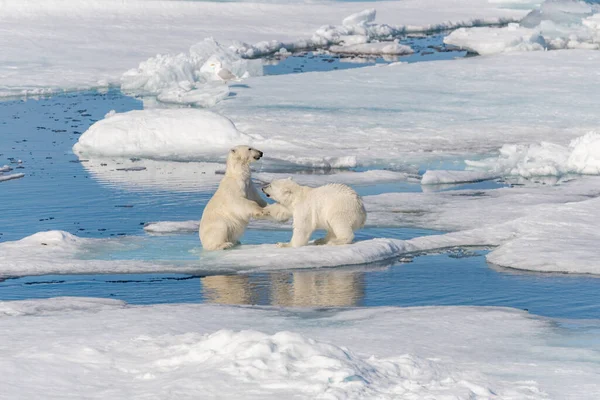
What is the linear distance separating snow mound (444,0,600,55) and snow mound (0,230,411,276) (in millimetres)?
15365

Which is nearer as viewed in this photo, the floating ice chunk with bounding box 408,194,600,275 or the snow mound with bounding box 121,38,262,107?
the floating ice chunk with bounding box 408,194,600,275

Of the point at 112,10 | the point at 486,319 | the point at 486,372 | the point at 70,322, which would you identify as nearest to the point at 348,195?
the point at 486,319

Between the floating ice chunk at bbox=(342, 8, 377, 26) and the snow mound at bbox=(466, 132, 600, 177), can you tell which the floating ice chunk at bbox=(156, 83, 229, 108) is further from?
the floating ice chunk at bbox=(342, 8, 377, 26)

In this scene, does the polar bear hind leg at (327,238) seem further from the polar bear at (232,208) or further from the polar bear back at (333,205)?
the polar bear at (232,208)

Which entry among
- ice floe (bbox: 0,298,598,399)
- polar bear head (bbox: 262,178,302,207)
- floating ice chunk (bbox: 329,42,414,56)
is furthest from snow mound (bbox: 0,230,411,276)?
floating ice chunk (bbox: 329,42,414,56)

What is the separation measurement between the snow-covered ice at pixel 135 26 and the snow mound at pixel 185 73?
743 millimetres

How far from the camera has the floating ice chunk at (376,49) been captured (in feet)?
79.3

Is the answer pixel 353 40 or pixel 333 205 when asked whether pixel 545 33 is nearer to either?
pixel 353 40

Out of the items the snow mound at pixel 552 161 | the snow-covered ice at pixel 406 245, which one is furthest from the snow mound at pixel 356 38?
the snow-covered ice at pixel 406 245

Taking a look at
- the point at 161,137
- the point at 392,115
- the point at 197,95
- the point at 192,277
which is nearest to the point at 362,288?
the point at 192,277

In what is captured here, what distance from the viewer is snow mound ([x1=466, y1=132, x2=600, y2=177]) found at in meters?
10.9

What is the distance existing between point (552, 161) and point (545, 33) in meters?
13.4

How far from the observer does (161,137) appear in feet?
41.7

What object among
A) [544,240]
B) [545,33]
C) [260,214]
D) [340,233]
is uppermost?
[545,33]
